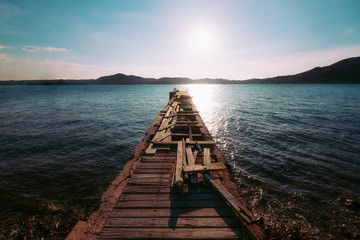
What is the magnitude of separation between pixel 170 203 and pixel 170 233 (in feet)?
2.67

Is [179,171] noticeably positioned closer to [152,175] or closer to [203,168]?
[203,168]

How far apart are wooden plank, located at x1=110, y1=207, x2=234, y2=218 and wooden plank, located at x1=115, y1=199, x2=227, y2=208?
0.11m

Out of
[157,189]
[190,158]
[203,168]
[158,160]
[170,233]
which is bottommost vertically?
[170,233]

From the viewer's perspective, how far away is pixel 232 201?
3836 mm

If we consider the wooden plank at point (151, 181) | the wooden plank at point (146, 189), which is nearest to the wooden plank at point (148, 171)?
the wooden plank at point (151, 181)

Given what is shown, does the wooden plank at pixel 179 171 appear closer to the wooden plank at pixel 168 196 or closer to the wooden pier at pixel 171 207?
the wooden pier at pixel 171 207

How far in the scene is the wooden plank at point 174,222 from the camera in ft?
11.3

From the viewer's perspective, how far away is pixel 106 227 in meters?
3.44

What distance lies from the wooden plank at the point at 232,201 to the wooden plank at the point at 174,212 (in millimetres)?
217

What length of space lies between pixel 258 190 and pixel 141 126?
14.8m

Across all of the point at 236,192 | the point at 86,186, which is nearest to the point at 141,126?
the point at 86,186

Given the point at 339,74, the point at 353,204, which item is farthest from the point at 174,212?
the point at 339,74

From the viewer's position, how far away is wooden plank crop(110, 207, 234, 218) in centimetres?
370

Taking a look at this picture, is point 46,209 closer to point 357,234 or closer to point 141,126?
point 357,234
